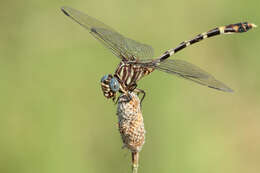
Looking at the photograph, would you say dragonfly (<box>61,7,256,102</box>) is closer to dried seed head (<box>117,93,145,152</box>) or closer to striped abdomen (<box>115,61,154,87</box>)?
striped abdomen (<box>115,61,154,87</box>)

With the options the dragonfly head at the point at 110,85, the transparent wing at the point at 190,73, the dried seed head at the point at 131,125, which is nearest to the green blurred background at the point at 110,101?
the dragonfly head at the point at 110,85

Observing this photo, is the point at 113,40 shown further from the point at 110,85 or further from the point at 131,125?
the point at 131,125

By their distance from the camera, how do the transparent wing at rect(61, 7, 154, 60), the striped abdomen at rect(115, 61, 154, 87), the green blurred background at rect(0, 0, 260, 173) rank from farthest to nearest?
the green blurred background at rect(0, 0, 260, 173), the transparent wing at rect(61, 7, 154, 60), the striped abdomen at rect(115, 61, 154, 87)

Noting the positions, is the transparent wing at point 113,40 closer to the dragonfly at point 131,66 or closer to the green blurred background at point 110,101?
the dragonfly at point 131,66

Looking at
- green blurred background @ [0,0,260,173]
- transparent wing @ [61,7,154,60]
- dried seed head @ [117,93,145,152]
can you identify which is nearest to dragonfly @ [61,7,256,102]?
transparent wing @ [61,7,154,60]

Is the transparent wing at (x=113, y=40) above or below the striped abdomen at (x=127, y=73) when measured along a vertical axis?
above

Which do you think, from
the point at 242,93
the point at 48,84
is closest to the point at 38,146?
the point at 48,84

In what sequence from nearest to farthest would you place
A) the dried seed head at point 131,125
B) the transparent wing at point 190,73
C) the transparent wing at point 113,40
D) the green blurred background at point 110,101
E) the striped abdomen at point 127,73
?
the dried seed head at point 131,125 → the transparent wing at point 190,73 → the striped abdomen at point 127,73 → the transparent wing at point 113,40 → the green blurred background at point 110,101

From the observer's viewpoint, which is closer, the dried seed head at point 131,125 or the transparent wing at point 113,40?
the dried seed head at point 131,125
